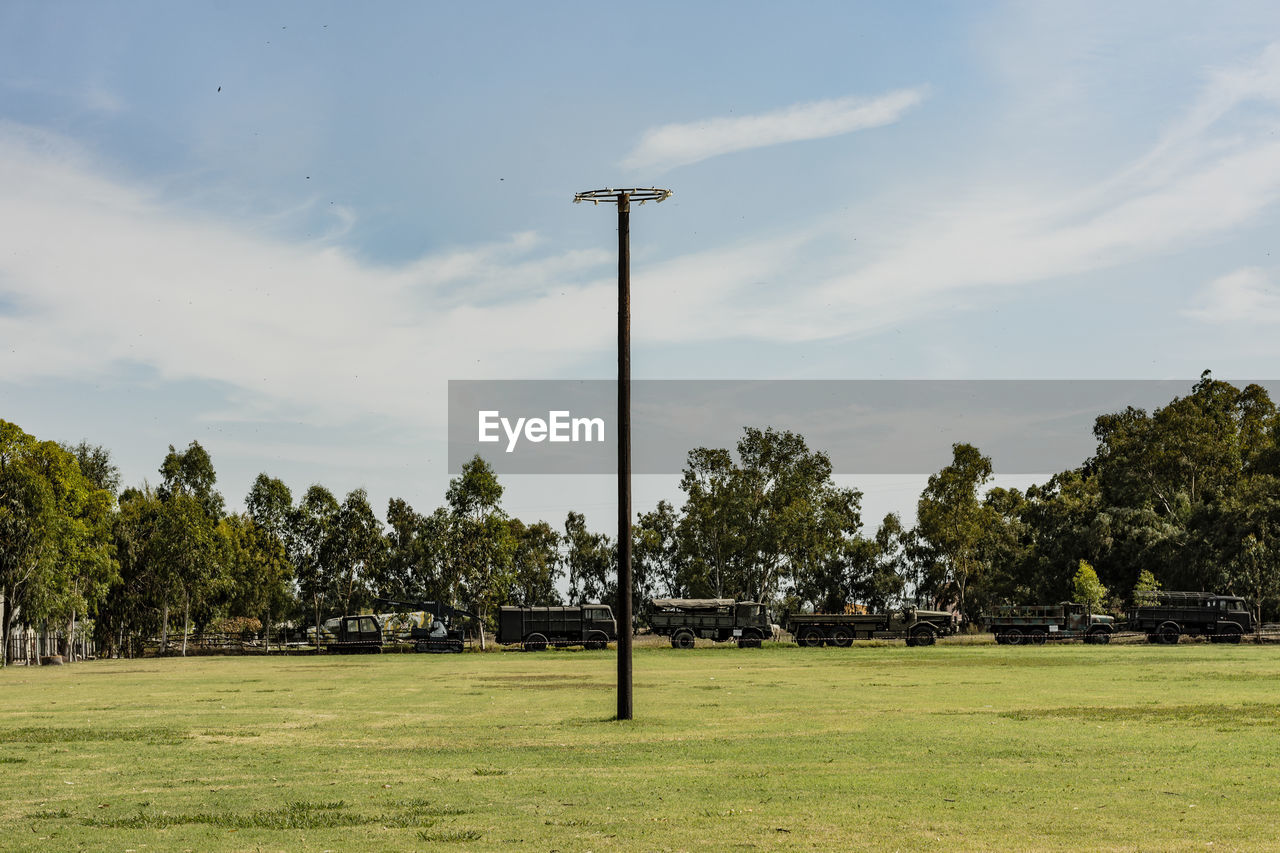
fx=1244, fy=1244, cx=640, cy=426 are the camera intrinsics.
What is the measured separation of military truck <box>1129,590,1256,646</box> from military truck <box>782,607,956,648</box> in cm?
1081

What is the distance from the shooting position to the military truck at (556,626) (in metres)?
66.7

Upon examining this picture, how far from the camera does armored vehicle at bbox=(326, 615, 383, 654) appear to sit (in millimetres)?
68875

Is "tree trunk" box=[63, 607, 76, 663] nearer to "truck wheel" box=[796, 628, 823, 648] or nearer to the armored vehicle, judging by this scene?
the armored vehicle

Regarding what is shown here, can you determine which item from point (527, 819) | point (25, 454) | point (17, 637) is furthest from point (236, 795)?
point (17, 637)

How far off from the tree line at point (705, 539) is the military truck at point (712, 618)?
40.7ft

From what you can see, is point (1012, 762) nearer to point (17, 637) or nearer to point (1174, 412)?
point (17, 637)

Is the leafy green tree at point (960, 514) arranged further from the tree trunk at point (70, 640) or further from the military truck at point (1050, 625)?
the tree trunk at point (70, 640)

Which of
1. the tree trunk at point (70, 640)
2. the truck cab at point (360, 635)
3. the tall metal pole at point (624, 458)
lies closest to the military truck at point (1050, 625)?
the truck cab at point (360, 635)

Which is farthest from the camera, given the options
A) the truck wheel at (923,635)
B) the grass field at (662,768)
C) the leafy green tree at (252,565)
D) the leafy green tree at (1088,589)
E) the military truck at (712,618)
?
the leafy green tree at (252,565)

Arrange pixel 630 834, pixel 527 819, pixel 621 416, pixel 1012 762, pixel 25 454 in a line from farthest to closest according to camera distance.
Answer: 1. pixel 25 454
2. pixel 621 416
3. pixel 1012 762
4. pixel 527 819
5. pixel 630 834

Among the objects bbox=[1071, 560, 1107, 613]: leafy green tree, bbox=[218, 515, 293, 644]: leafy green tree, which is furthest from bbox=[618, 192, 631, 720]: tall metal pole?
bbox=[218, 515, 293, 644]: leafy green tree

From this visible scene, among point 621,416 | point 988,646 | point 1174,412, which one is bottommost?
point 988,646

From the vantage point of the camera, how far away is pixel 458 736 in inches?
772

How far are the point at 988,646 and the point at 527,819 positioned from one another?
179ft
